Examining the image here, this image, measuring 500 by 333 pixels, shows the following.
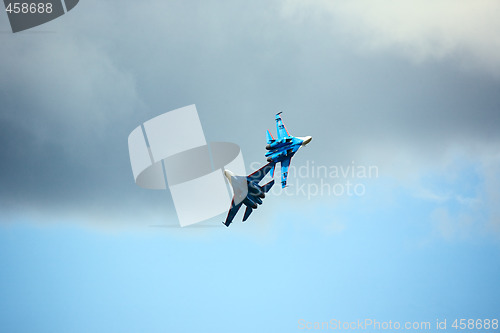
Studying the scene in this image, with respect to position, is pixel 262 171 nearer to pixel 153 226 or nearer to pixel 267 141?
pixel 267 141

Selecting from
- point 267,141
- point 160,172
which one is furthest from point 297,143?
point 160,172

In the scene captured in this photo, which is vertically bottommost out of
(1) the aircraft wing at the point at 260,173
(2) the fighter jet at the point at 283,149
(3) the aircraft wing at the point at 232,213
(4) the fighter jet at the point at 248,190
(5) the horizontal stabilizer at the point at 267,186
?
(3) the aircraft wing at the point at 232,213

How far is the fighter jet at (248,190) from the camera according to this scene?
128875 mm

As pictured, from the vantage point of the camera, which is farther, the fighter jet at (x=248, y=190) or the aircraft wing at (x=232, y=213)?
the aircraft wing at (x=232, y=213)

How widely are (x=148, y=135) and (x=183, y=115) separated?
10.4m

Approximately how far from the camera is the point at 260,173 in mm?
139000

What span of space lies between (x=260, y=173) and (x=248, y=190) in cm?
1043

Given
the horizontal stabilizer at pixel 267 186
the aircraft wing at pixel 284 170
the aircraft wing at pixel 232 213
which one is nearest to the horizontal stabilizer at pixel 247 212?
the aircraft wing at pixel 232 213

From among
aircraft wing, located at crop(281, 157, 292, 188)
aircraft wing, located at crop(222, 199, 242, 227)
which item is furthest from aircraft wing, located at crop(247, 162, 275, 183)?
aircraft wing, located at crop(222, 199, 242, 227)

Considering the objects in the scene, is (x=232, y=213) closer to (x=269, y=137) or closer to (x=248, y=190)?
(x=248, y=190)

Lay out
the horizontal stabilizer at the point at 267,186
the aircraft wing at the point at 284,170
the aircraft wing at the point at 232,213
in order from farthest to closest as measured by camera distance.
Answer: the aircraft wing at the point at 284,170
the horizontal stabilizer at the point at 267,186
the aircraft wing at the point at 232,213

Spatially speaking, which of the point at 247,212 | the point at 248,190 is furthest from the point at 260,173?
the point at 247,212

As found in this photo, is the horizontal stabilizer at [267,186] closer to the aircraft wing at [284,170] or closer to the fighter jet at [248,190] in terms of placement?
the fighter jet at [248,190]

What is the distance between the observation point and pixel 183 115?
121 m
